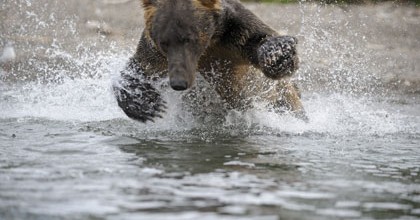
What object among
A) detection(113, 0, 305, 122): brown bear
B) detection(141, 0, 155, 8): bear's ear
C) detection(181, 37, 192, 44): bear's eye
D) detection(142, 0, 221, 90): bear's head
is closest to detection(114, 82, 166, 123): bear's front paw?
detection(113, 0, 305, 122): brown bear

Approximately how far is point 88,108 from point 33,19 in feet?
18.3

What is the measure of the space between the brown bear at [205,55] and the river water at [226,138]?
0.65 feet

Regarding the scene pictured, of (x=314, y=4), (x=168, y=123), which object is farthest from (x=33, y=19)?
(x=168, y=123)

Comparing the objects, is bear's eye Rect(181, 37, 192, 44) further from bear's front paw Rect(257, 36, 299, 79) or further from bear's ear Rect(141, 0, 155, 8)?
bear's front paw Rect(257, 36, 299, 79)

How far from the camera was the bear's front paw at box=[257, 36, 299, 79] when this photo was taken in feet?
21.9

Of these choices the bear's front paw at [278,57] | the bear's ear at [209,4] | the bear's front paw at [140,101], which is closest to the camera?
the bear's ear at [209,4]

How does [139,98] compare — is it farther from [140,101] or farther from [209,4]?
[209,4]

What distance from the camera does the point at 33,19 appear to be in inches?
534

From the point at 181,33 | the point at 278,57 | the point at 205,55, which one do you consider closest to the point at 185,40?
the point at 181,33

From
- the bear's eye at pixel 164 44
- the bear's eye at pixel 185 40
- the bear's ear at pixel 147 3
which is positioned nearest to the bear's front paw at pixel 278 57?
the bear's eye at pixel 185 40

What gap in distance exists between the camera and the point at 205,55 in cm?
698

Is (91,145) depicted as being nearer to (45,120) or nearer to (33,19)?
(45,120)

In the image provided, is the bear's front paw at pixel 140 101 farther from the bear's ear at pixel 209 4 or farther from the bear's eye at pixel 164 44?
the bear's ear at pixel 209 4

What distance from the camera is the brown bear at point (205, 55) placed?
20.8 ft
